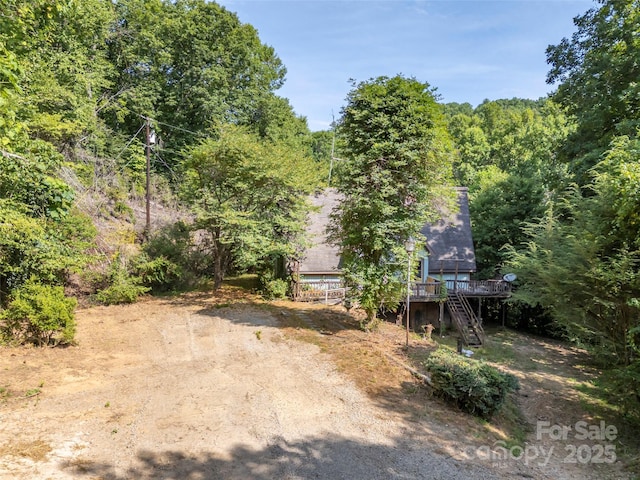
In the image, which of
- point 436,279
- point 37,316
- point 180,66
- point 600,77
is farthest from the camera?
point 180,66

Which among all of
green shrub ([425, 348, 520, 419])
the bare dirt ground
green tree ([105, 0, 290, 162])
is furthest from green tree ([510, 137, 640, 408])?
green tree ([105, 0, 290, 162])

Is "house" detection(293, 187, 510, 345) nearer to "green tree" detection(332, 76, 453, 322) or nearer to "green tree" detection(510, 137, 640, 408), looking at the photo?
"green tree" detection(332, 76, 453, 322)

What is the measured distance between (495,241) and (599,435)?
18048mm

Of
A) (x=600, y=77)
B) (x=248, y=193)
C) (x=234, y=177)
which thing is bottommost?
(x=248, y=193)

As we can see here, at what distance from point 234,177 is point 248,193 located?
37.7 inches

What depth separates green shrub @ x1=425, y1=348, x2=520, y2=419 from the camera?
728 cm

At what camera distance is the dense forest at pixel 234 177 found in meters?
8.31

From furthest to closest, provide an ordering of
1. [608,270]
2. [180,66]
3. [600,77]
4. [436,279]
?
[180,66], [436,279], [600,77], [608,270]

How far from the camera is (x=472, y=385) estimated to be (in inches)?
285

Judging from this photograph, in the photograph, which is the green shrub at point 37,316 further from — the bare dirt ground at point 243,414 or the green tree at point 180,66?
the green tree at point 180,66

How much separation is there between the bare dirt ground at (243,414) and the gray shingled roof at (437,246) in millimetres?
9005

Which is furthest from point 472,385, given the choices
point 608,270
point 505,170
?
point 505,170

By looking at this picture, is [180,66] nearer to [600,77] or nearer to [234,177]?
[234,177]

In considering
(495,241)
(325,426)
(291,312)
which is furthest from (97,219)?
(495,241)
